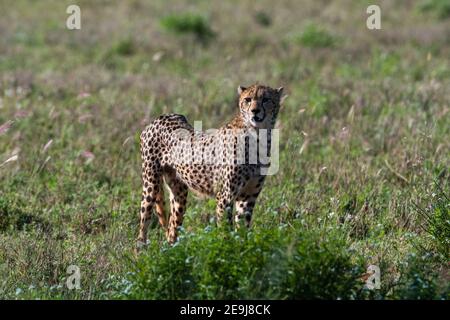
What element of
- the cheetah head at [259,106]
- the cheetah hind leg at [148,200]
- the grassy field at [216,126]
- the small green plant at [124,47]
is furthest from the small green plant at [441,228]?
the small green plant at [124,47]

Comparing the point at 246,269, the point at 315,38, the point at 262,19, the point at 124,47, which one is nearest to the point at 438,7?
the point at 262,19

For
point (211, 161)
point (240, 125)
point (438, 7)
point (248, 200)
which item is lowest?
point (248, 200)

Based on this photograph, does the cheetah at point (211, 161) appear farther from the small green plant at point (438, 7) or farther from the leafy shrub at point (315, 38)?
the small green plant at point (438, 7)

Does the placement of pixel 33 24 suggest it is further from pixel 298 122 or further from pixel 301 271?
pixel 301 271

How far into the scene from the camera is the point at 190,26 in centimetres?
1708

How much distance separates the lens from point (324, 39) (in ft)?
55.4

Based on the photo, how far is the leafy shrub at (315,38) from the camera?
16.8 metres

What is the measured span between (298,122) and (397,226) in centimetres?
320

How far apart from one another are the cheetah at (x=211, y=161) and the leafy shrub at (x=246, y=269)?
86 centimetres

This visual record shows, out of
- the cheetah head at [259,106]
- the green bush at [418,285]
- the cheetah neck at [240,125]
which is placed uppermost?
the cheetah head at [259,106]

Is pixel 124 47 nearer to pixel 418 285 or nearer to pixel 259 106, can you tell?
pixel 259 106

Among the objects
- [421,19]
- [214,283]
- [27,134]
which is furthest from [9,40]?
[214,283]

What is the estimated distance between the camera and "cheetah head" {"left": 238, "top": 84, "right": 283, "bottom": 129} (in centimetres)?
688

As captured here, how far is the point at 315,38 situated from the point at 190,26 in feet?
7.34
